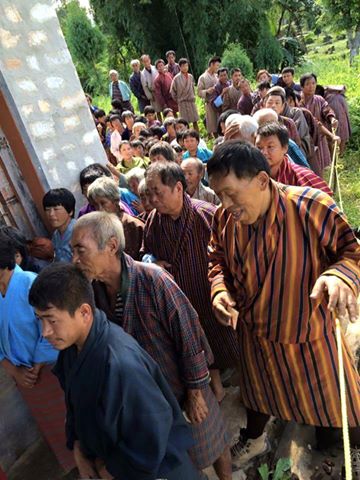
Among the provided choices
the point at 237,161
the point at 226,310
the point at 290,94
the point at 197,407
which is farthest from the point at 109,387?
the point at 290,94

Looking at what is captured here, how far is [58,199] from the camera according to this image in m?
2.95

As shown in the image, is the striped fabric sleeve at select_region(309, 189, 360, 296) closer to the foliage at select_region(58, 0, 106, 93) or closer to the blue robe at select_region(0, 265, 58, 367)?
the blue robe at select_region(0, 265, 58, 367)

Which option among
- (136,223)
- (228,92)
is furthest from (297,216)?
(228,92)

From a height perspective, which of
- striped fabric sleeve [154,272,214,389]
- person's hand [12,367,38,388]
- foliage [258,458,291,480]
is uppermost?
striped fabric sleeve [154,272,214,389]

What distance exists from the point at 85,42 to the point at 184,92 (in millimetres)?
8238

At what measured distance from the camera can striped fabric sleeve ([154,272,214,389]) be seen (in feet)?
6.41

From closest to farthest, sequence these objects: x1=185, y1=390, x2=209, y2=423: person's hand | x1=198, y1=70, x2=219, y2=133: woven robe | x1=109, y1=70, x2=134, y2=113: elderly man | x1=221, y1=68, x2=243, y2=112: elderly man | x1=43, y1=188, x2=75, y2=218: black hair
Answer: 1. x1=185, y1=390, x2=209, y2=423: person's hand
2. x1=43, y1=188, x2=75, y2=218: black hair
3. x1=221, y1=68, x2=243, y2=112: elderly man
4. x1=198, y1=70, x2=219, y2=133: woven robe
5. x1=109, y1=70, x2=134, y2=113: elderly man

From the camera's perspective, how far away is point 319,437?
8.27ft

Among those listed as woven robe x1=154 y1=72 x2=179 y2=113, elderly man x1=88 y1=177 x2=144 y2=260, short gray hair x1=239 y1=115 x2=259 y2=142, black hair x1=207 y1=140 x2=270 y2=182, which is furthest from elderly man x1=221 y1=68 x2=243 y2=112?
black hair x1=207 y1=140 x2=270 y2=182

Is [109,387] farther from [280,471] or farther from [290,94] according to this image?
[290,94]

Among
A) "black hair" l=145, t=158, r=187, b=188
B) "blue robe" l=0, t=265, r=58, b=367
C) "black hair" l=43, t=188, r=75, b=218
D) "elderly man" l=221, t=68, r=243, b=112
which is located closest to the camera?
"blue robe" l=0, t=265, r=58, b=367

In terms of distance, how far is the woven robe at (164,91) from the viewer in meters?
10.2

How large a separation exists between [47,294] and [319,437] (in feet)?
6.47

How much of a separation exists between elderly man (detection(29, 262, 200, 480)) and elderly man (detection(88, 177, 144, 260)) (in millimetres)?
1245
